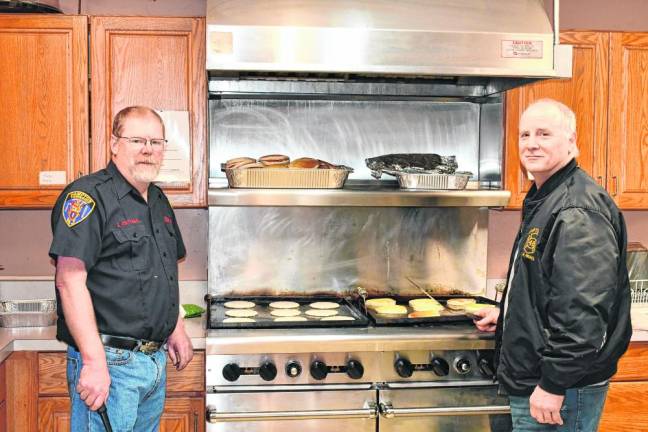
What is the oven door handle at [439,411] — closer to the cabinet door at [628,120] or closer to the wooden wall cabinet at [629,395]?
the wooden wall cabinet at [629,395]

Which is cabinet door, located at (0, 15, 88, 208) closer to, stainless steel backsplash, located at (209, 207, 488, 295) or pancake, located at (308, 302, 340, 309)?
stainless steel backsplash, located at (209, 207, 488, 295)

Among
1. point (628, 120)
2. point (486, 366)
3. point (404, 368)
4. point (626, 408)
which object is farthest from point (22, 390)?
point (628, 120)

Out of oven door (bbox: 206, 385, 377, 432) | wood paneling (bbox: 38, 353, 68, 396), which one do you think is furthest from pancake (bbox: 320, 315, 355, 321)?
wood paneling (bbox: 38, 353, 68, 396)

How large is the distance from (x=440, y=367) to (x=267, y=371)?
23.3 inches

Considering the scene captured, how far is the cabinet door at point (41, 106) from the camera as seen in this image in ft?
8.89

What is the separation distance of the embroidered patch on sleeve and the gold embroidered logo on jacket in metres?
1.26

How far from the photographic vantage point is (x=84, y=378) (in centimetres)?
207

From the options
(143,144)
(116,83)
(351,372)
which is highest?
(116,83)

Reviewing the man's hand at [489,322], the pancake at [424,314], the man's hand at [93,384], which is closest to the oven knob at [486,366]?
the man's hand at [489,322]

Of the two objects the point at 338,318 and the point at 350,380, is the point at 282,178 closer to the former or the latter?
the point at 338,318

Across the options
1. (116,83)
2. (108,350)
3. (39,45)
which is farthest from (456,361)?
(39,45)

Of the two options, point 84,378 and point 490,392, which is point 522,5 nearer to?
point 490,392

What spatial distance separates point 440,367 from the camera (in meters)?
2.52

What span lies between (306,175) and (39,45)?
1.10 m
